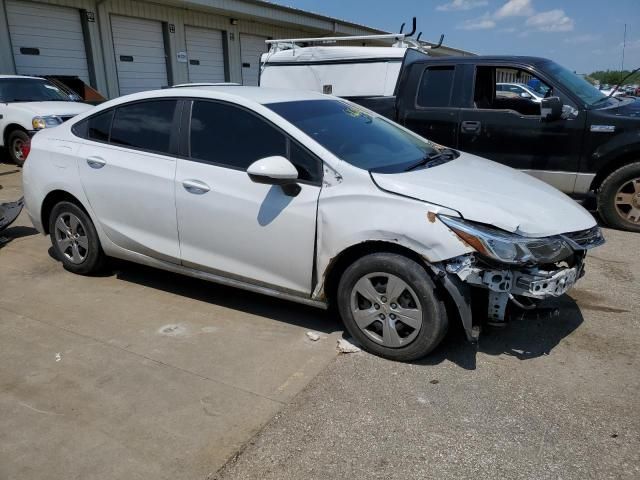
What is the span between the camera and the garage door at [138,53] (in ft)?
49.0

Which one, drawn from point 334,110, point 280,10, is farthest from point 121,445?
point 280,10

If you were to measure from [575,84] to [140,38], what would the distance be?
1297cm

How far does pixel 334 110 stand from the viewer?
4.12 meters

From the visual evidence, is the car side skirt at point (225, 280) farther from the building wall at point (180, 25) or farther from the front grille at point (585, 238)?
the building wall at point (180, 25)

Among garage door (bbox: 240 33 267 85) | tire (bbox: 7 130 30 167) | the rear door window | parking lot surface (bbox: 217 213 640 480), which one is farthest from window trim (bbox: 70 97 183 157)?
garage door (bbox: 240 33 267 85)

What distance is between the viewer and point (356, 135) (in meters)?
3.85

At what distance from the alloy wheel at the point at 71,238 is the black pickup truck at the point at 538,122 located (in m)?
4.22

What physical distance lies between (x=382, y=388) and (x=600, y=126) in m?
4.52

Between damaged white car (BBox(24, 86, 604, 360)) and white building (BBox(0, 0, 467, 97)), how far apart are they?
33.4ft

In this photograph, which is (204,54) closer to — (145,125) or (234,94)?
(145,125)

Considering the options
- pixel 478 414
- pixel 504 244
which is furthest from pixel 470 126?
pixel 478 414

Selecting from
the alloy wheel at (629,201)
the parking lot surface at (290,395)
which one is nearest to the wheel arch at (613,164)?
the alloy wheel at (629,201)

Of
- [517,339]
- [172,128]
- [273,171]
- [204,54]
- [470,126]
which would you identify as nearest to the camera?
[273,171]

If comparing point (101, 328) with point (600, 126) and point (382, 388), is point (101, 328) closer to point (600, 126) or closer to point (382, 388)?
point (382, 388)
